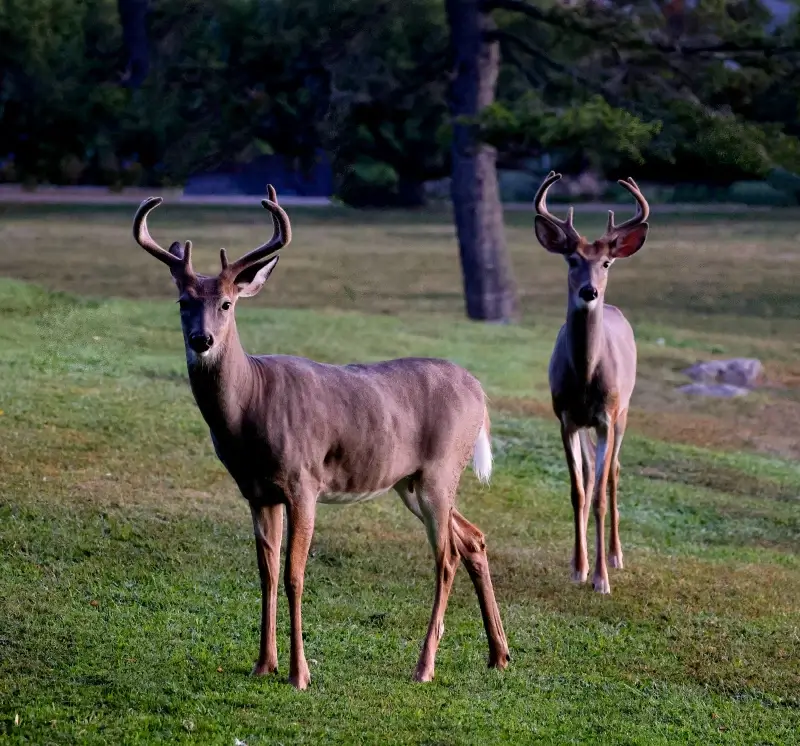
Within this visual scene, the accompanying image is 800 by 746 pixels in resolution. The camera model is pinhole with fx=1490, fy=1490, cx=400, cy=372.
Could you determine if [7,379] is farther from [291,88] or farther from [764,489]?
[291,88]

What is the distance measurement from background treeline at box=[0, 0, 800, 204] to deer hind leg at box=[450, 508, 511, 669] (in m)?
12.7

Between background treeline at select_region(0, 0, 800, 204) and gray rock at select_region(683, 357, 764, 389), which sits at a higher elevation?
background treeline at select_region(0, 0, 800, 204)

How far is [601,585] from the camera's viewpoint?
28.3 ft

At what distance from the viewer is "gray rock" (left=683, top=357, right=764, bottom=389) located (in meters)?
17.9

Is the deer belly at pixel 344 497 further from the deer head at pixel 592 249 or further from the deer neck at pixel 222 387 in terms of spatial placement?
the deer head at pixel 592 249

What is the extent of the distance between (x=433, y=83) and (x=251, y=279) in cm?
1811

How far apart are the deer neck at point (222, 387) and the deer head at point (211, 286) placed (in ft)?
0.11

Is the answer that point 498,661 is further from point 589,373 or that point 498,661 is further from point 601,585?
point 589,373

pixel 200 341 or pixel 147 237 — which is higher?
pixel 147 237

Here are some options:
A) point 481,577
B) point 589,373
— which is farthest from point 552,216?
point 481,577

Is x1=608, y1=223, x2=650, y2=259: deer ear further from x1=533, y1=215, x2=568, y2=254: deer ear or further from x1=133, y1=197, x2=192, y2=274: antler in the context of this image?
x1=133, y1=197, x2=192, y2=274: antler

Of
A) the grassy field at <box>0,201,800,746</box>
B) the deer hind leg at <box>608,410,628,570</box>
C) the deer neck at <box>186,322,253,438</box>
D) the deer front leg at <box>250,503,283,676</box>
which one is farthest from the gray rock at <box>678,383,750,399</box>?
the deer neck at <box>186,322,253,438</box>

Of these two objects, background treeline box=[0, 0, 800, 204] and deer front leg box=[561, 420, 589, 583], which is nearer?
deer front leg box=[561, 420, 589, 583]

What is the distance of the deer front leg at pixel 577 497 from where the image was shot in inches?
346
